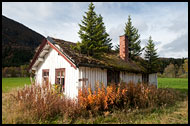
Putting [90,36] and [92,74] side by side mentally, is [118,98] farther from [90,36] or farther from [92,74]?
[90,36]

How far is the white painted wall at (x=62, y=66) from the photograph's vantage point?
9.52m

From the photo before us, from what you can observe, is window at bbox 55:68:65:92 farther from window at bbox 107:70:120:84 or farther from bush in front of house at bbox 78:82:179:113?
window at bbox 107:70:120:84

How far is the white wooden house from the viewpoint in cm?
938

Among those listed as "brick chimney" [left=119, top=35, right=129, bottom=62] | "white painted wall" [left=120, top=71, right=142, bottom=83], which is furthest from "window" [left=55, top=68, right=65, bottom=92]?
"brick chimney" [left=119, top=35, right=129, bottom=62]

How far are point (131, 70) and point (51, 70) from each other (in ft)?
22.0

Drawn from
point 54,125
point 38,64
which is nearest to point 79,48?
point 38,64

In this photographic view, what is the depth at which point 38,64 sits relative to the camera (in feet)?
42.5

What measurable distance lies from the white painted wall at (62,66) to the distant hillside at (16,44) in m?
26.7

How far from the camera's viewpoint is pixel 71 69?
971 cm

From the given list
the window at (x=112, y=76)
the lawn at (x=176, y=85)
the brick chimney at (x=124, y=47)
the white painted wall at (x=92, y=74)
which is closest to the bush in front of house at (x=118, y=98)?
the white painted wall at (x=92, y=74)

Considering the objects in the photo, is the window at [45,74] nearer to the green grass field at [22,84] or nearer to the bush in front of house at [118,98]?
the bush in front of house at [118,98]

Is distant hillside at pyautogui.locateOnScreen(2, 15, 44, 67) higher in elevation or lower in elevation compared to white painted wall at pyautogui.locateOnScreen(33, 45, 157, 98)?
higher

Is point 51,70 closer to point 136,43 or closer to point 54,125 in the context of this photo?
point 54,125

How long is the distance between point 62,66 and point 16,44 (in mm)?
116005
